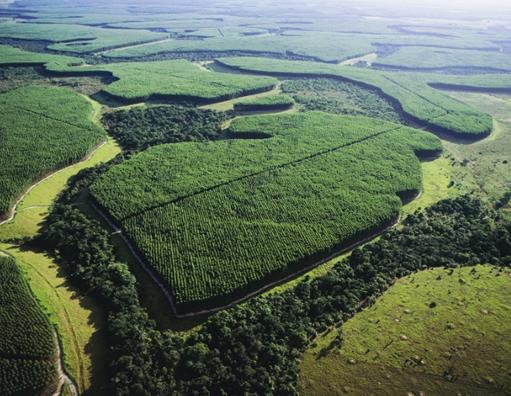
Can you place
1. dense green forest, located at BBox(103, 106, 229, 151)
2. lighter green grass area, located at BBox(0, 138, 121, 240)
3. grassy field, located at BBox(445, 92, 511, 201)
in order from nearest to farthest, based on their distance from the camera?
lighter green grass area, located at BBox(0, 138, 121, 240), grassy field, located at BBox(445, 92, 511, 201), dense green forest, located at BBox(103, 106, 229, 151)

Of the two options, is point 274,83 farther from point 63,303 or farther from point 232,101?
point 63,303

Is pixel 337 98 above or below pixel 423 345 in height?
above

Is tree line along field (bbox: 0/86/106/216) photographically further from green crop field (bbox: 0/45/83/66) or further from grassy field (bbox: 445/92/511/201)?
grassy field (bbox: 445/92/511/201)

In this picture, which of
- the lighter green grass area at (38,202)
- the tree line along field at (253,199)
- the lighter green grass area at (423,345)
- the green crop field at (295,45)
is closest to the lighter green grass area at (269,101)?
the tree line along field at (253,199)

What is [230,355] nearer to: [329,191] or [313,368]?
[313,368]

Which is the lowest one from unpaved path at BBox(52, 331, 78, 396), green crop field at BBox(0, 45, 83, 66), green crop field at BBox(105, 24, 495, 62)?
unpaved path at BBox(52, 331, 78, 396)

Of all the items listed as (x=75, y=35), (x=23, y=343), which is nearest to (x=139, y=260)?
(x=23, y=343)

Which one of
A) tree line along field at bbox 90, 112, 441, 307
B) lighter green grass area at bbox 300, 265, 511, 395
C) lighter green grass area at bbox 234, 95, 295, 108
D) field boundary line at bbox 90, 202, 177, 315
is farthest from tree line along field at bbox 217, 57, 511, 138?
field boundary line at bbox 90, 202, 177, 315
